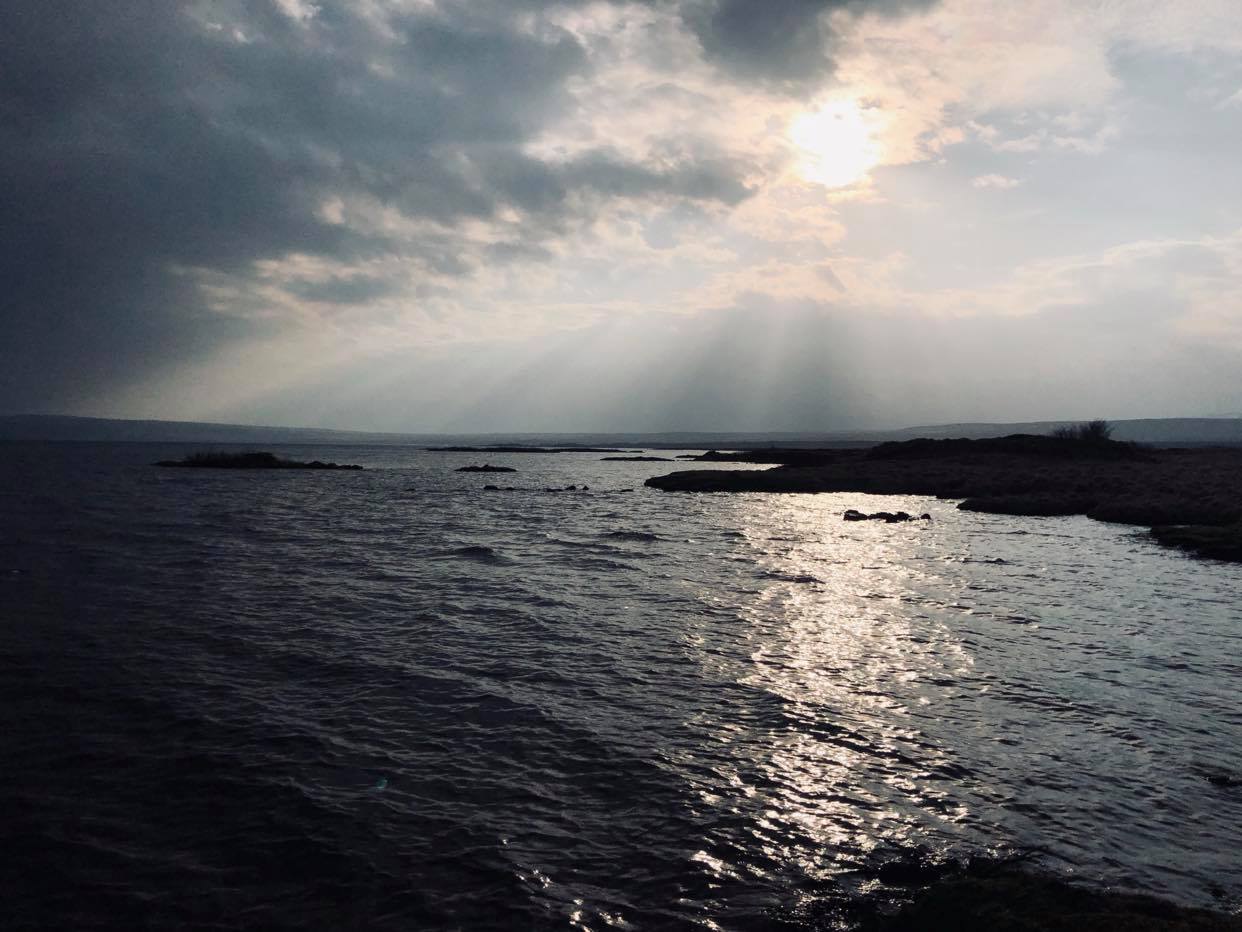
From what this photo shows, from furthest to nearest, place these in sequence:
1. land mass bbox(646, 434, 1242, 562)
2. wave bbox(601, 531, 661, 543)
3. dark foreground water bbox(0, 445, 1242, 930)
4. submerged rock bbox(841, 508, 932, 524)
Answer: submerged rock bbox(841, 508, 932, 524) → land mass bbox(646, 434, 1242, 562) → wave bbox(601, 531, 661, 543) → dark foreground water bbox(0, 445, 1242, 930)

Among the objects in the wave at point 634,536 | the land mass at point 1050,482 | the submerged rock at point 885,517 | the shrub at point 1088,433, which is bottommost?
the wave at point 634,536

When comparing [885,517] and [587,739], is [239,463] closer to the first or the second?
[885,517]

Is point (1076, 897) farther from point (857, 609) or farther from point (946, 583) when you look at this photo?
point (946, 583)

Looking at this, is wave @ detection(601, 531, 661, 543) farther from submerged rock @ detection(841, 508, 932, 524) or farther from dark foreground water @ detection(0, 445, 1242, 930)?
submerged rock @ detection(841, 508, 932, 524)

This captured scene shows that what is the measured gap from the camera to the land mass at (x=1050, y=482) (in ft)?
126

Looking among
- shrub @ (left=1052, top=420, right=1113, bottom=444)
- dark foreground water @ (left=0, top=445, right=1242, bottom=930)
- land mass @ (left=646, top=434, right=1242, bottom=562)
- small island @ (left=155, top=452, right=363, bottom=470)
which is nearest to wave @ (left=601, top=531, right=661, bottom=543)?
dark foreground water @ (left=0, top=445, right=1242, bottom=930)

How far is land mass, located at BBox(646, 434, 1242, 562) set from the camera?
38.3 m

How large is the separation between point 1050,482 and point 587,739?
191 ft

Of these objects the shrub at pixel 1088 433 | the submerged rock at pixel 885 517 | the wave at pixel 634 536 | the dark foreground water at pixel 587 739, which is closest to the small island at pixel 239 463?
the wave at pixel 634 536

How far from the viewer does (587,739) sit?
440 inches

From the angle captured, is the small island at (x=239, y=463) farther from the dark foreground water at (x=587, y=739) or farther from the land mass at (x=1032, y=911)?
the land mass at (x=1032, y=911)

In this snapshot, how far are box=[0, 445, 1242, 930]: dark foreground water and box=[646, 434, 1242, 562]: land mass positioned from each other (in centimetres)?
1830

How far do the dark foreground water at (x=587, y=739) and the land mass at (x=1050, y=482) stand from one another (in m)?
18.3

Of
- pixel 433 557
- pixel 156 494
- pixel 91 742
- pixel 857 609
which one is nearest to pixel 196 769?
pixel 91 742
